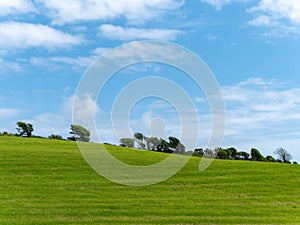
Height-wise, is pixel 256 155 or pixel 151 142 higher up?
pixel 151 142

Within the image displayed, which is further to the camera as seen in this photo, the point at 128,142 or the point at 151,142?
the point at 151,142

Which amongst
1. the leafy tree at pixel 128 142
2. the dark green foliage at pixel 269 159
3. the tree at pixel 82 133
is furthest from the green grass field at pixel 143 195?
the dark green foliage at pixel 269 159

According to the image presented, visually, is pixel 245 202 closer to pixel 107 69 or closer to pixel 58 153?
pixel 107 69

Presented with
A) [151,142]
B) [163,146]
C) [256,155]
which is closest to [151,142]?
[151,142]

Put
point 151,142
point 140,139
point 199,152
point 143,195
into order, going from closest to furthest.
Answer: point 143,195 → point 140,139 → point 151,142 → point 199,152

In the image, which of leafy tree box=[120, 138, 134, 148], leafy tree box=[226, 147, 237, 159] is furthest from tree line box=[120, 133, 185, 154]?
leafy tree box=[226, 147, 237, 159]

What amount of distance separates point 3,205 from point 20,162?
12.6 meters

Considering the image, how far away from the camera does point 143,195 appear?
26094 millimetres

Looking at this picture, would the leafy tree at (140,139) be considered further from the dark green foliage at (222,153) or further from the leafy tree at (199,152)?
the dark green foliage at (222,153)

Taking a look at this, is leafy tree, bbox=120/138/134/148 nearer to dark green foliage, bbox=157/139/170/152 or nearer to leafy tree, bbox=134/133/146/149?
leafy tree, bbox=134/133/146/149

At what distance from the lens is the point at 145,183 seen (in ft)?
96.1

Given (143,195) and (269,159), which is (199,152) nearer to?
(269,159)

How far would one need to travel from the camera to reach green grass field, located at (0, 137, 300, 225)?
70.8 ft

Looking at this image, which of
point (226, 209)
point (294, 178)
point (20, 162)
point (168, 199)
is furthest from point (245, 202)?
point (20, 162)
